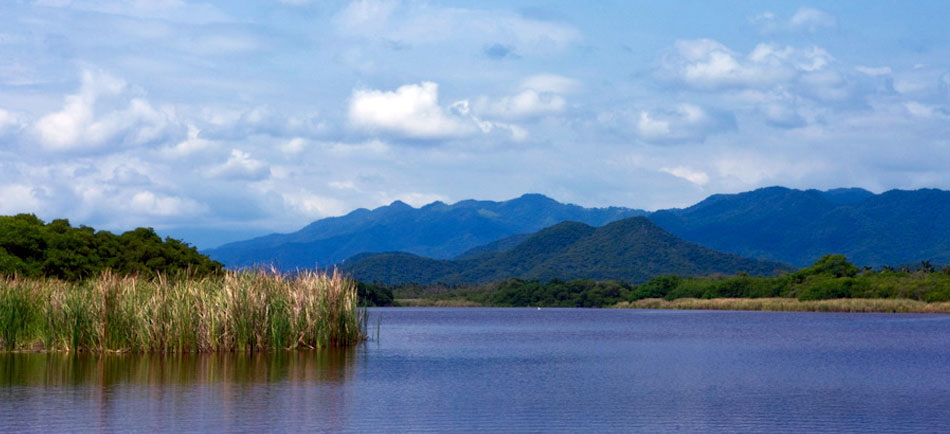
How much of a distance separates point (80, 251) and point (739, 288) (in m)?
88.4

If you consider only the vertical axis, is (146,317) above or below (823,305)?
above

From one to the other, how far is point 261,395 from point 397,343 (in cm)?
1954

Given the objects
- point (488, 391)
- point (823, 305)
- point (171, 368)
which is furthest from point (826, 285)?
point (171, 368)

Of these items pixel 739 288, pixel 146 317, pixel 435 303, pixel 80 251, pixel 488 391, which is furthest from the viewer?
pixel 435 303

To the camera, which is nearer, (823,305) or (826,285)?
(823,305)

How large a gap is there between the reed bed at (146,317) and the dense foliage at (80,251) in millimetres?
8927

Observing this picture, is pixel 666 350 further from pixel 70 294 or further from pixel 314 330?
pixel 70 294

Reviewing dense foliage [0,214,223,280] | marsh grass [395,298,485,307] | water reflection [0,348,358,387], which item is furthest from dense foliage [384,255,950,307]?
water reflection [0,348,358,387]

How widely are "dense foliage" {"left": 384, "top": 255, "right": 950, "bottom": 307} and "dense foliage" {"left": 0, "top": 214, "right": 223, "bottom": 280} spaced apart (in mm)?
67819

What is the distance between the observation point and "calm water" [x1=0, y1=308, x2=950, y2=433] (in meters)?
17.9

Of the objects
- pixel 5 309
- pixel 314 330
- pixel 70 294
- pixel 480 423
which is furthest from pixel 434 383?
pixel 5 309

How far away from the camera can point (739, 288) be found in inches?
4700

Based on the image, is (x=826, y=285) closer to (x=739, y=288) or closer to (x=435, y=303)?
(x=739, y=288)

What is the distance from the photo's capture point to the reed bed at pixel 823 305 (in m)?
87.9
